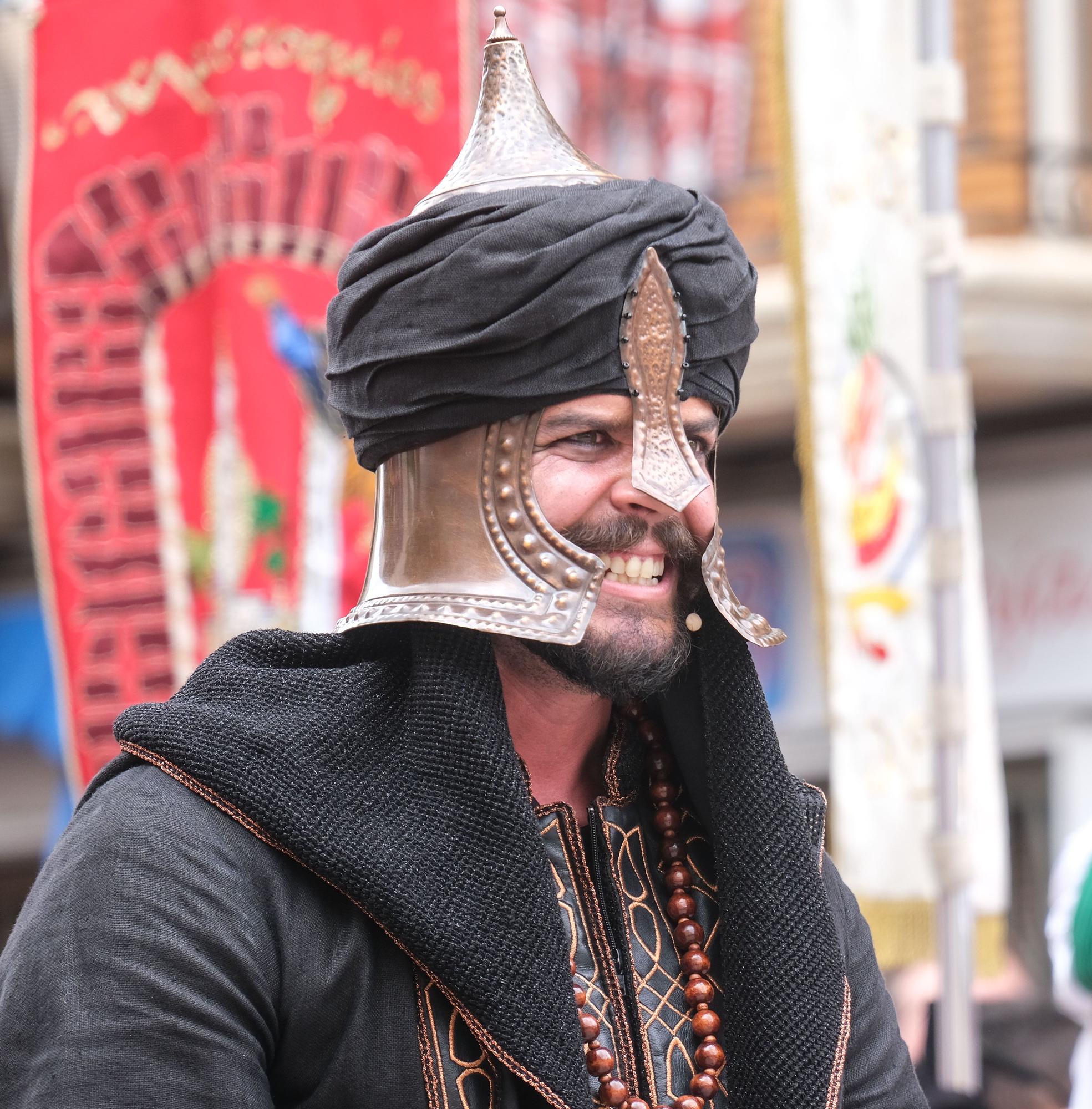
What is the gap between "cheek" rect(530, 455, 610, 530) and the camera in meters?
1.87

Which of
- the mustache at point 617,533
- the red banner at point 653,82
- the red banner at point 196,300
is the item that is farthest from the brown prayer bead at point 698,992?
the red banner at point 653,82

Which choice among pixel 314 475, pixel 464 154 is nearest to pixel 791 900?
pixel 464 154

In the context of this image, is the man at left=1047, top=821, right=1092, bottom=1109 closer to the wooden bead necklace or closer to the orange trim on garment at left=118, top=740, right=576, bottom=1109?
the wooden bead necklace

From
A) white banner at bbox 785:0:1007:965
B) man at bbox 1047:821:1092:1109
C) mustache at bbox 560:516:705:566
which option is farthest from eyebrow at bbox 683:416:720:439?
white banner at bbox 785:0:1007:965

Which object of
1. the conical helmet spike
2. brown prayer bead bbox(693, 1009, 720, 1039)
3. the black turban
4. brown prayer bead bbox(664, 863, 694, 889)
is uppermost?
the conical helmet spike

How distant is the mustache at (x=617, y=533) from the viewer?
1.88 metres

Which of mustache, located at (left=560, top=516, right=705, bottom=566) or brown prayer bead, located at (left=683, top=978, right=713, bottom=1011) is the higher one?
mustache, located at (left=560, top=516, right=705, bottom=566)

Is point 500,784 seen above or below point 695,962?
above

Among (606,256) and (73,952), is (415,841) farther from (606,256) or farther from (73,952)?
(606,256)

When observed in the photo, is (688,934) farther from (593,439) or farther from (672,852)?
(593,439)

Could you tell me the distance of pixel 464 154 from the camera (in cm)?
208

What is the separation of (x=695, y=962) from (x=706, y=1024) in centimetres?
7

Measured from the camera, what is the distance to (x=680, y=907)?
195 cm

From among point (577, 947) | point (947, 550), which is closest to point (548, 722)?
point (577, 947)
